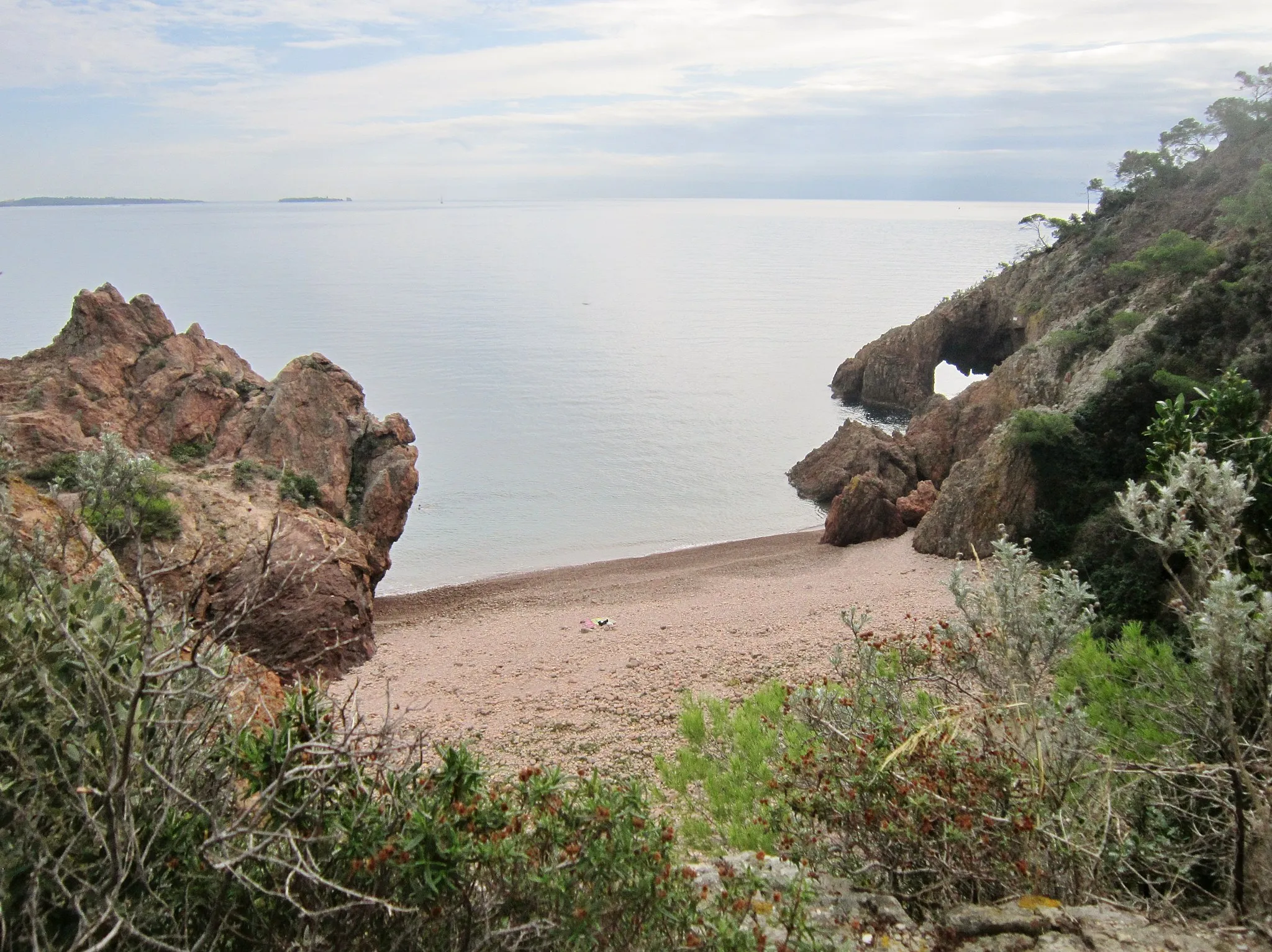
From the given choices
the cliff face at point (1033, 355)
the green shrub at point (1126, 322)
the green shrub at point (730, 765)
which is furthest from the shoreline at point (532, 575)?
the green shrub at point (730, 765)

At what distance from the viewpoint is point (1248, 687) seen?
4684mm

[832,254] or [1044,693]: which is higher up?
[832,254]

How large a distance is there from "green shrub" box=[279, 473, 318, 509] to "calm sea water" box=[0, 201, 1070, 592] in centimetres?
495

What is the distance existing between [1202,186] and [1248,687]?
33747 mm

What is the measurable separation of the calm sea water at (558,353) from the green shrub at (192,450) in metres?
5.69

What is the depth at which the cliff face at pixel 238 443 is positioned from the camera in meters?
14.8

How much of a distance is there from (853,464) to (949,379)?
22.5m

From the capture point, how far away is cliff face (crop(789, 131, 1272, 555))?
18719 mm

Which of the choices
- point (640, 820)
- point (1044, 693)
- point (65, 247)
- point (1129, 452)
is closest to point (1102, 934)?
point (640, 820)

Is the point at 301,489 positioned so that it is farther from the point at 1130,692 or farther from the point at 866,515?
the point at 1130,692

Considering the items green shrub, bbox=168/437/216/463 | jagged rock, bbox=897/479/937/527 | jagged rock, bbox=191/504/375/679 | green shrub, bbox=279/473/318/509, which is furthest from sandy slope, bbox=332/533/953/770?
green shrub, bbox=168/437/216/463

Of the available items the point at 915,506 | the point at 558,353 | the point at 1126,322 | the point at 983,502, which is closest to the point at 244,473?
the point at 983,502

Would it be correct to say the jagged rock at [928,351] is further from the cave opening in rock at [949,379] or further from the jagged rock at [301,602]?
the jagged rock at [301,602]

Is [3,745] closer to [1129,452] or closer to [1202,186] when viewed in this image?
[1129,452]
